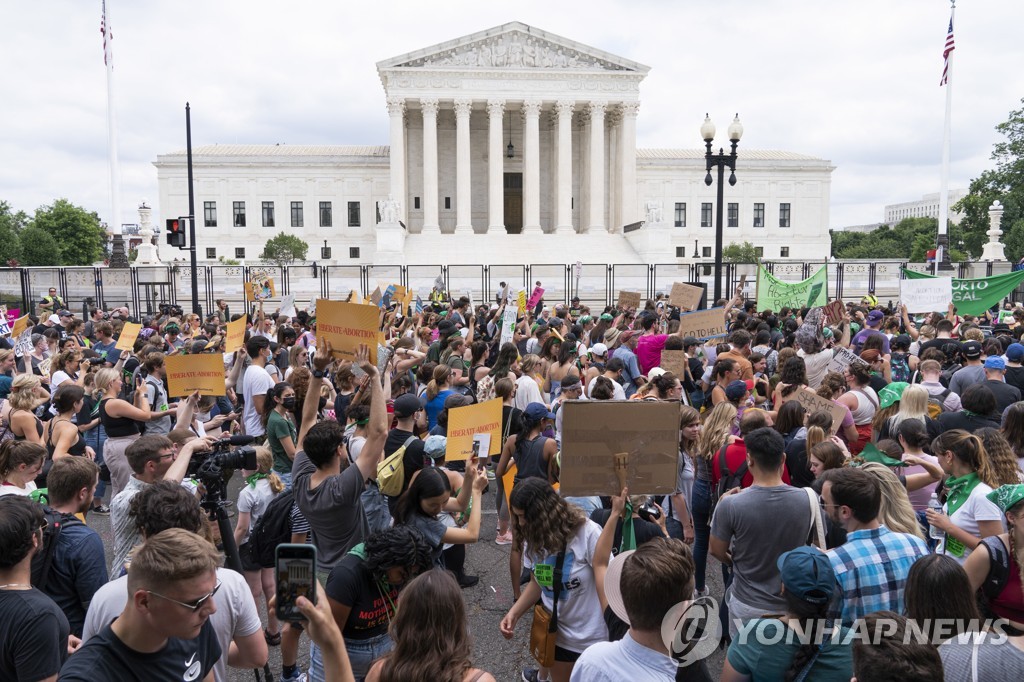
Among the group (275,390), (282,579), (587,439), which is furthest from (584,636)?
(275,390)

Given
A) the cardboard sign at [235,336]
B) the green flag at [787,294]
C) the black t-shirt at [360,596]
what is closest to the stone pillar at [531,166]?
the green flag at [787,294]

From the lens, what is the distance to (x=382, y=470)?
460 centimetres

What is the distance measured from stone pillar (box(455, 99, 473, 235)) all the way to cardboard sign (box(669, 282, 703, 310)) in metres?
41.2

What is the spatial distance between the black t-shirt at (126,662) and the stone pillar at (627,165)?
5697 cm

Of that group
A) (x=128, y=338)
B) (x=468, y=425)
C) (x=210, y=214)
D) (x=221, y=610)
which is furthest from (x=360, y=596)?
(x=210, y=214)

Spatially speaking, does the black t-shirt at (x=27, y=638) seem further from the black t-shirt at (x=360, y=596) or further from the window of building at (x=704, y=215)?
the window of building at (x=704, y=215)

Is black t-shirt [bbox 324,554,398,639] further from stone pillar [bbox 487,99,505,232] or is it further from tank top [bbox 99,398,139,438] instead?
stone pillar [bbox 487,99,505,232]

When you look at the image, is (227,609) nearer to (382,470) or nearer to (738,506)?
(382,470)

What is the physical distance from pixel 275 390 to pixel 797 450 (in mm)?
4223

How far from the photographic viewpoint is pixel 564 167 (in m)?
55.5

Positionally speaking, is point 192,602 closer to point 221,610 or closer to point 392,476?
point 221,610

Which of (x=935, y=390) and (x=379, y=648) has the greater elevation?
(x=935, y=390)

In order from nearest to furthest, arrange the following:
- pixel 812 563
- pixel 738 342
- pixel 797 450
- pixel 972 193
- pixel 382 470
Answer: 1. pixel 812 563
2. pixel 382 470
3. pixel 797 450
4. pixel 738 342
5. pixel 972 193

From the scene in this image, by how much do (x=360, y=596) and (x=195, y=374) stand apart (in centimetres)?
465
